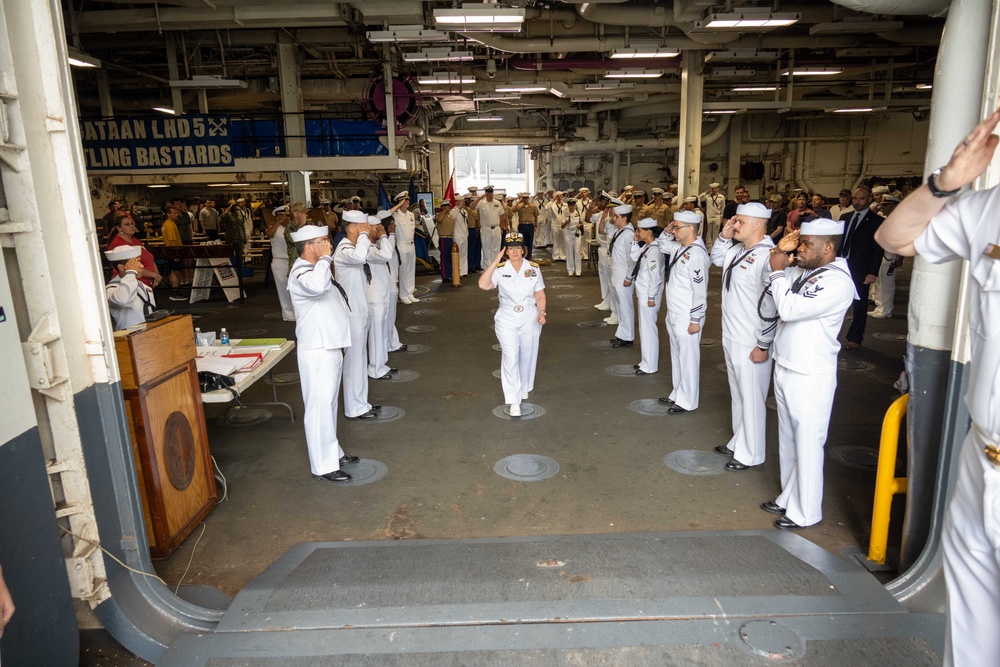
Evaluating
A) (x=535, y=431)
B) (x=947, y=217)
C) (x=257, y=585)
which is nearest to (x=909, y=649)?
(x=947, y=217)

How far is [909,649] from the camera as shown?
2537 mm

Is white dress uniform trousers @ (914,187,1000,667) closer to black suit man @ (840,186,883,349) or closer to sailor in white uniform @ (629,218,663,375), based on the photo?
sailor in white uniform @ (629,218,663,375)

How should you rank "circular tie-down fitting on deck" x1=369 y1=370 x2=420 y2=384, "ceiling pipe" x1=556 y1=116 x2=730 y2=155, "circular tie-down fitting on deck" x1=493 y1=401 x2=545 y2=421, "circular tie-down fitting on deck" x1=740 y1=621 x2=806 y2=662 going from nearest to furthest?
1. "circular tie-down fitting on deck" x1=740 y1=621 x2=806 y2=662
2. "circular tie-down fitting on deck" x1=493 y1=401 x2=545 y2=421
3. "circular tie-down fitting on deck" x1=369 y1=370 x2=420 y2=384
4. "ceiling pipe" x1=556 y1=116 x2=730 y2=155

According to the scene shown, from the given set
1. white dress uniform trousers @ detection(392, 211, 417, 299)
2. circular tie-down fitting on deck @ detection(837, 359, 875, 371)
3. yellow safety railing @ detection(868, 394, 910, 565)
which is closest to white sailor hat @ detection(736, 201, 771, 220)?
yellow safety railing @ detection(868, 394, 910, 565)

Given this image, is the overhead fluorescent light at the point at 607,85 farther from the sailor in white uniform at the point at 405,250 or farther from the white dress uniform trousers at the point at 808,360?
the white dress uniform trousers at the point at 808,360

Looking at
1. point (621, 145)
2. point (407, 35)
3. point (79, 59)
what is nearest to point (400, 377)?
point (407, 35)

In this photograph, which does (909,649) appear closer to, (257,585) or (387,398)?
(257,585)

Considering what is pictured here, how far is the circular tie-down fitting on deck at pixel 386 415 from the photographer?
20.0 ft

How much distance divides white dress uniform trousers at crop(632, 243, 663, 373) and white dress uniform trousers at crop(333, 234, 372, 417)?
308 cm

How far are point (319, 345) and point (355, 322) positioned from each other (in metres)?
1.55

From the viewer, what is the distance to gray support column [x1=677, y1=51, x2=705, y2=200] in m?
13.6

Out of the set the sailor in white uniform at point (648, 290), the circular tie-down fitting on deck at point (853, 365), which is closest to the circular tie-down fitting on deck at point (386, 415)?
the sailor in white uniform at point (648, 290)

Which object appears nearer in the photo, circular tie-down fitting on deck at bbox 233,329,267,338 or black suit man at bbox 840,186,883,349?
black suit man at bbox 840,186,883,349

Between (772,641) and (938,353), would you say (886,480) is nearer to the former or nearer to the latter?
(938,353)
